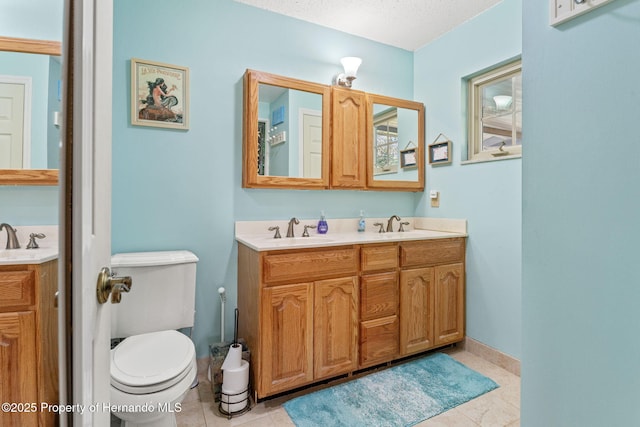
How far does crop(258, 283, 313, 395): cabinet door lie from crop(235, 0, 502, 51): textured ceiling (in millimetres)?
1968

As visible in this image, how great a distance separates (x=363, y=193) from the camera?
2.66 meters

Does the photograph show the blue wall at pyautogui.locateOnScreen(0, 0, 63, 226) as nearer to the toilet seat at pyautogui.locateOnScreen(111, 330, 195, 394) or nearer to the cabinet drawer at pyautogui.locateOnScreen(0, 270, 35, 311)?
the cabinet drawer at pyautogui.locateOnScreen(0, 270, 35, 311)

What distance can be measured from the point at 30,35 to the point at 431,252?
2286 millimetres

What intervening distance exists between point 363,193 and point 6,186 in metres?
2.37

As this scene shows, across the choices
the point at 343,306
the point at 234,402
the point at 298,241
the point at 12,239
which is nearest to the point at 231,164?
the point at 298,241

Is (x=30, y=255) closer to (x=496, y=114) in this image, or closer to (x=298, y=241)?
(x=298, y=241)

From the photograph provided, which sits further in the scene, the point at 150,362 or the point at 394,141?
the point at 394,141

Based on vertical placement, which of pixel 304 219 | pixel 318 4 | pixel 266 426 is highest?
pixel 318 4

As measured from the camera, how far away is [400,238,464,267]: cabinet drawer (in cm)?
218

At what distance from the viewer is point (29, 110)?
442mm

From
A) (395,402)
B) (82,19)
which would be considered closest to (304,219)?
(395,402)

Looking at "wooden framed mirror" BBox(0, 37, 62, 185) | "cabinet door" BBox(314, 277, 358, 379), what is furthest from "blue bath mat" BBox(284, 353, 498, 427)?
"wooden framed mirror" BBox(0, 37, 62, 185)

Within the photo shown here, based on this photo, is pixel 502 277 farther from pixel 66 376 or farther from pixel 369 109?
pixel 66 376

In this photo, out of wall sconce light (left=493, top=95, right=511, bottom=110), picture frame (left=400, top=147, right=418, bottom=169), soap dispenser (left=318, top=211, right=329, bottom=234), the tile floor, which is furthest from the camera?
picture frame (left=400, top=147, right=418, bottom=169)
